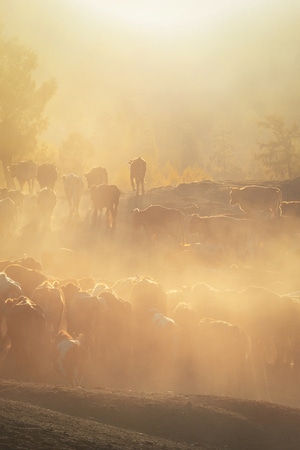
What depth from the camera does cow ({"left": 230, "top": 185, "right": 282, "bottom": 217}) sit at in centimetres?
3046

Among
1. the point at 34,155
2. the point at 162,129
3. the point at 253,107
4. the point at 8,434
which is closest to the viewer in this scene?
the point at 8,434

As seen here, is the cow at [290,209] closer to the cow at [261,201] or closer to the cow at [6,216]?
the cow at [261,201]

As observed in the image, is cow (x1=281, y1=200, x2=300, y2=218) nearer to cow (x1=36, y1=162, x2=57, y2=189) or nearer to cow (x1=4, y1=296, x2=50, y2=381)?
cow (x1=36, y1=162, x2=57, y2=189)

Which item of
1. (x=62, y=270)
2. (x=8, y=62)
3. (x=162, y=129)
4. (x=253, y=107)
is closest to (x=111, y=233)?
(x=62, y=270)

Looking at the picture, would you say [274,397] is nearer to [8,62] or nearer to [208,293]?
[208,293]

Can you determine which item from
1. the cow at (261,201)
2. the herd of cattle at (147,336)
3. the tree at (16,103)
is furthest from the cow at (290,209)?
the tree at (16,103)

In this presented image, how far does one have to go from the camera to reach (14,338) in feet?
40.3

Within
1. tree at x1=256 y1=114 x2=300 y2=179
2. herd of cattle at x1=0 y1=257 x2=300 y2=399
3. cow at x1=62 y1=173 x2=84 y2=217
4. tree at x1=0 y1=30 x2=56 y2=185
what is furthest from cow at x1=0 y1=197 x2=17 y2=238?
tree at x1=256 y1=114 x2=300 y2=179

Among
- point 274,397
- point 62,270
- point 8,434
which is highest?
point 62,270

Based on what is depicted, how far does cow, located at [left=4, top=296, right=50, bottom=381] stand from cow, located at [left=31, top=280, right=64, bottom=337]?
5.08 feet

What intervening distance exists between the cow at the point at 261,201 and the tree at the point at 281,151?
39.6 m

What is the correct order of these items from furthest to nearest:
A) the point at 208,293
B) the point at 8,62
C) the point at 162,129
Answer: the point at 162,129
the point at 8,62
the point at 208,293

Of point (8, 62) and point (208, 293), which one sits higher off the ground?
point (8, 62)

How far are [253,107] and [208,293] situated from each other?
542 ft
